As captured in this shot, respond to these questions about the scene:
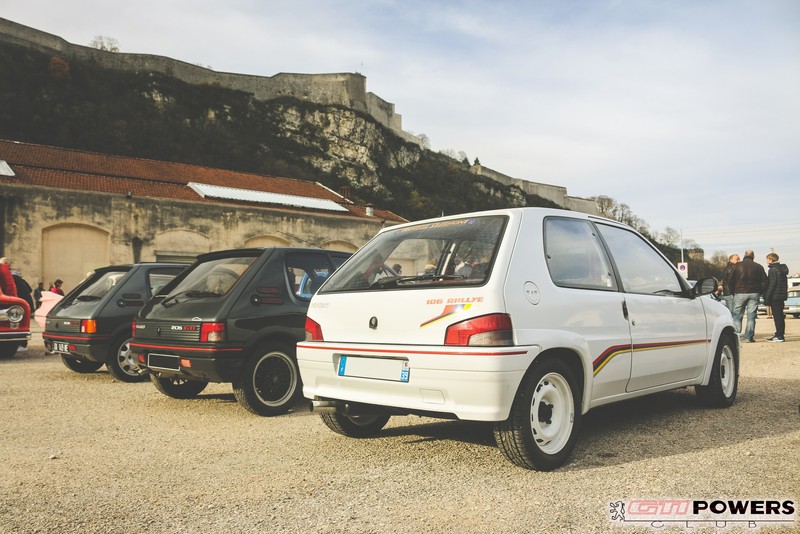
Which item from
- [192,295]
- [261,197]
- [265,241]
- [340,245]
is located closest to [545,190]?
[340,245]

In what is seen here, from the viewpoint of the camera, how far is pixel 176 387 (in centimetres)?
726

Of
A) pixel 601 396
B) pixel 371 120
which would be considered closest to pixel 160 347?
pixel 601 396

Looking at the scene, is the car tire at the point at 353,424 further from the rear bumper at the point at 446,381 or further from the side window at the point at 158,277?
the side window at the point at 158,277

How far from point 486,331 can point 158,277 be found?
6721mm

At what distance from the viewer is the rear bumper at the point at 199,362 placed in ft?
19.1

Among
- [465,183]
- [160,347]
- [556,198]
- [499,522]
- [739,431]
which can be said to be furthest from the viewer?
[556,198]

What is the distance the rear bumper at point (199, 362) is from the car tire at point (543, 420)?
298 cm

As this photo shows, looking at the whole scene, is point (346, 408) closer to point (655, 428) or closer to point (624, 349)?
point (624, 349)

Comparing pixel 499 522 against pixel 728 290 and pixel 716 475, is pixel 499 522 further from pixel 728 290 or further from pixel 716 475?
pixel 728 290

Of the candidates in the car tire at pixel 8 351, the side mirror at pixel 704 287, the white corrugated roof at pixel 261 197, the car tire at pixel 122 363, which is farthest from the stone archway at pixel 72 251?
the side mirror at pixel 704 287

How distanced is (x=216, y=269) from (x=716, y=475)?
4970 millimetres

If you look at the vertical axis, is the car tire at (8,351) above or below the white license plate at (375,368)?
below

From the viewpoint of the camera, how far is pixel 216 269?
21.7 feet

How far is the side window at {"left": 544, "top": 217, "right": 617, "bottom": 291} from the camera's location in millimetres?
4262
